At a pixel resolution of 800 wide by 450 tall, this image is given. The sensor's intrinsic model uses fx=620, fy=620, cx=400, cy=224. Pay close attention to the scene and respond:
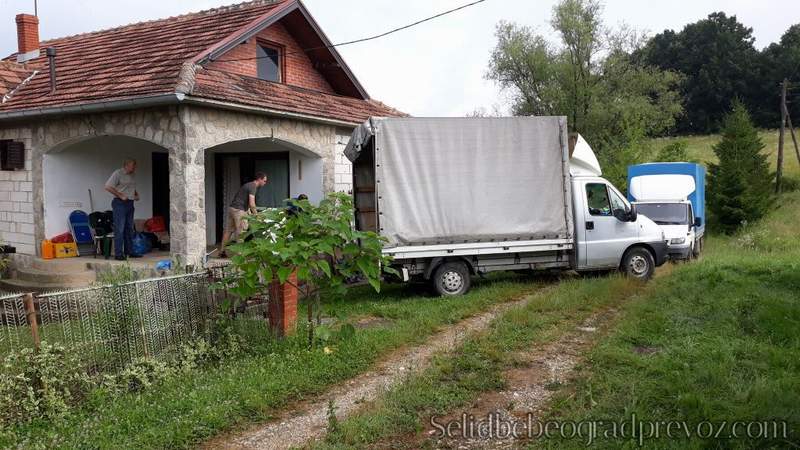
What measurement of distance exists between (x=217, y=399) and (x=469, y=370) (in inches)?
91.8

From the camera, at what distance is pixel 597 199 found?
1076 cm

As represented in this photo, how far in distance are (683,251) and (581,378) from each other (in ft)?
28.6

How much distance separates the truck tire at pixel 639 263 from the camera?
1101 centimetres

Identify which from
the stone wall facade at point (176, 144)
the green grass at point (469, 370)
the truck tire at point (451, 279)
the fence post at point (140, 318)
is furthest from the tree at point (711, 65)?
the fence post at point (140, 318)

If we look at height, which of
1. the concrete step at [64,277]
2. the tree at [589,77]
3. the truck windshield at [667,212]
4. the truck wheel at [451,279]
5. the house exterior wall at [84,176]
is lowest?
the truck wheel at [451,279]

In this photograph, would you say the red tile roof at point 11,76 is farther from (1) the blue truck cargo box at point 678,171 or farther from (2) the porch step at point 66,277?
(1) the blue truck cargo box at point 678,171

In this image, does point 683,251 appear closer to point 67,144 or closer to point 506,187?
point 506,187

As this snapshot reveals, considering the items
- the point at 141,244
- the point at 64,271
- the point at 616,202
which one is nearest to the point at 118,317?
the point at 64,271

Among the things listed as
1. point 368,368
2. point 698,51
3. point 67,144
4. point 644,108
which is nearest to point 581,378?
point 368,368

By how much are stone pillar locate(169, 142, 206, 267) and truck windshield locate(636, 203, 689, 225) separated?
9995 mm

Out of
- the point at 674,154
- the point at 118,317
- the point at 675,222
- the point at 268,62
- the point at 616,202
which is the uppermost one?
the point at 268,62

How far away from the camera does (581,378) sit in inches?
219

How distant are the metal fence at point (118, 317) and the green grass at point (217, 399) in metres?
0.49

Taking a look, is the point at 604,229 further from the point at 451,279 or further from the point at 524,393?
the point at 524,393
